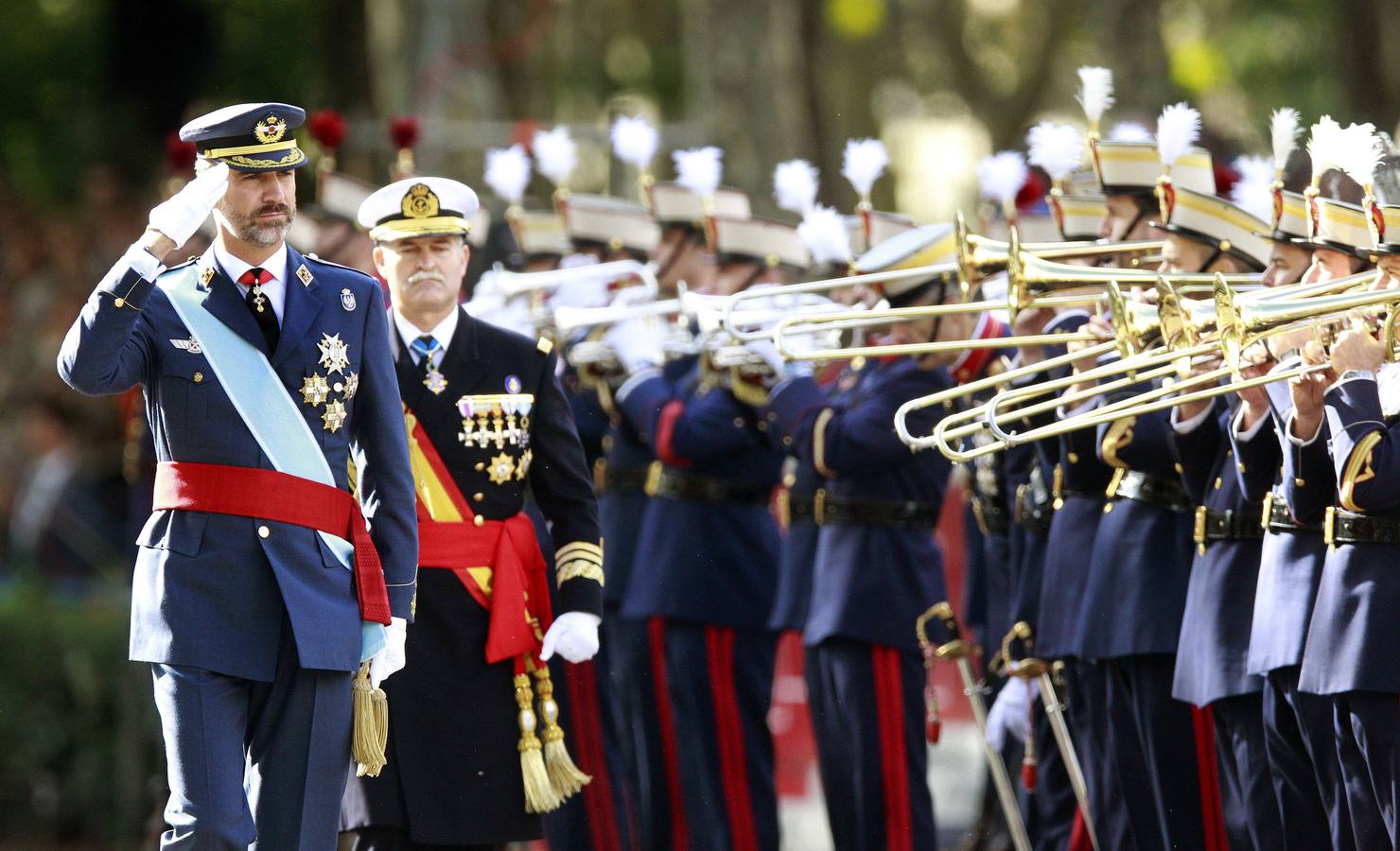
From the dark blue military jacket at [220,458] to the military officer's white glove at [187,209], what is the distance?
15 cm

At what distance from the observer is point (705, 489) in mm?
9297

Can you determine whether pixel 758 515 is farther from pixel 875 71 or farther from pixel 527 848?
pixel 875 71

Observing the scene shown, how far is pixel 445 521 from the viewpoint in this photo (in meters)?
6.88

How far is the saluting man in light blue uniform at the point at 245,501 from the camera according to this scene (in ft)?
18.8

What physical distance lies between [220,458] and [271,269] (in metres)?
0.50

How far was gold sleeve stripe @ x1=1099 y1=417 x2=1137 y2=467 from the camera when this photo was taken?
7.12 meters

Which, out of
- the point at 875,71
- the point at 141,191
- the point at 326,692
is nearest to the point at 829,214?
the point at 326,692

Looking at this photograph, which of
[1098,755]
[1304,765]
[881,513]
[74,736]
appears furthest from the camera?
[74,736]

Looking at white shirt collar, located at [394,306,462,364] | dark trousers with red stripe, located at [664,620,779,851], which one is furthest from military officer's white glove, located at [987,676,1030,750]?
white shirt collar, located at [394,306,462,364]

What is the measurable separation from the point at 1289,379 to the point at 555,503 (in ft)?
6.87

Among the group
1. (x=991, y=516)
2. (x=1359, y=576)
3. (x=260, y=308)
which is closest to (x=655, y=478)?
(x=991, y=516)

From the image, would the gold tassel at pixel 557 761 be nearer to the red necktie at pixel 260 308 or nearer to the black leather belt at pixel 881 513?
the red necktie at pixel 260 308

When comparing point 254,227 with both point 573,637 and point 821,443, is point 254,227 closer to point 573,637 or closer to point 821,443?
point 573,637

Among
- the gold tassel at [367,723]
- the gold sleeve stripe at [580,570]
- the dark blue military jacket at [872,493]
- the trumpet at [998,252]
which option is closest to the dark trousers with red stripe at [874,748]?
the dark blue military jacket at [872,493]
